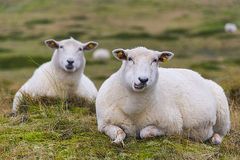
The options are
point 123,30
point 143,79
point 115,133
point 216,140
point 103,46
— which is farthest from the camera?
point 123,30

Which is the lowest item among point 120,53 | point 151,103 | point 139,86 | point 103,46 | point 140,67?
point 103,46

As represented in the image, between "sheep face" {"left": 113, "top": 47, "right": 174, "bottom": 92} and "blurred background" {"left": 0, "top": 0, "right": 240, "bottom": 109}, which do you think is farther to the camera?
"blurred background" {"left": 0, "top": 0, "right": 240, "bottom": 109}

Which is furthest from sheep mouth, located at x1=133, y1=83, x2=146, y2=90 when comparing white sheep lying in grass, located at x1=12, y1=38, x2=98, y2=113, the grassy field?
white sheep lying in grass, located at x1=12, y1=38, x2=98, y2=113

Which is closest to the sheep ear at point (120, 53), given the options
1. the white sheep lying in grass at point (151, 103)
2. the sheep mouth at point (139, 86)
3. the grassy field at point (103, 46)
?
the white sheep lying in grass at point (151, 103)

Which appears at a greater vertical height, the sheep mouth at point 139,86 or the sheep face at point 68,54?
the sheep mouth at point 139,86

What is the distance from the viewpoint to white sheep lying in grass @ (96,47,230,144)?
30.0ft

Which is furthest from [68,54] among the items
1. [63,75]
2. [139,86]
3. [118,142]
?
[139,86]

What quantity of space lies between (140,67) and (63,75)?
585cm

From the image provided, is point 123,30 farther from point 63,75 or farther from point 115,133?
point 115,133

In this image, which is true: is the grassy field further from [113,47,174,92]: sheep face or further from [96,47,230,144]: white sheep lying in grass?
[113,47,174,92]: sheep face

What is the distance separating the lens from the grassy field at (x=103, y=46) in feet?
29.7

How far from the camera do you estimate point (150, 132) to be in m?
9.30

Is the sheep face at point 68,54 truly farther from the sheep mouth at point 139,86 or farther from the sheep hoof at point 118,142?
the sheep mouth at point 139,86

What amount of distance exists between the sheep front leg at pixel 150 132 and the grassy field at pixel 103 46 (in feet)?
0.30
